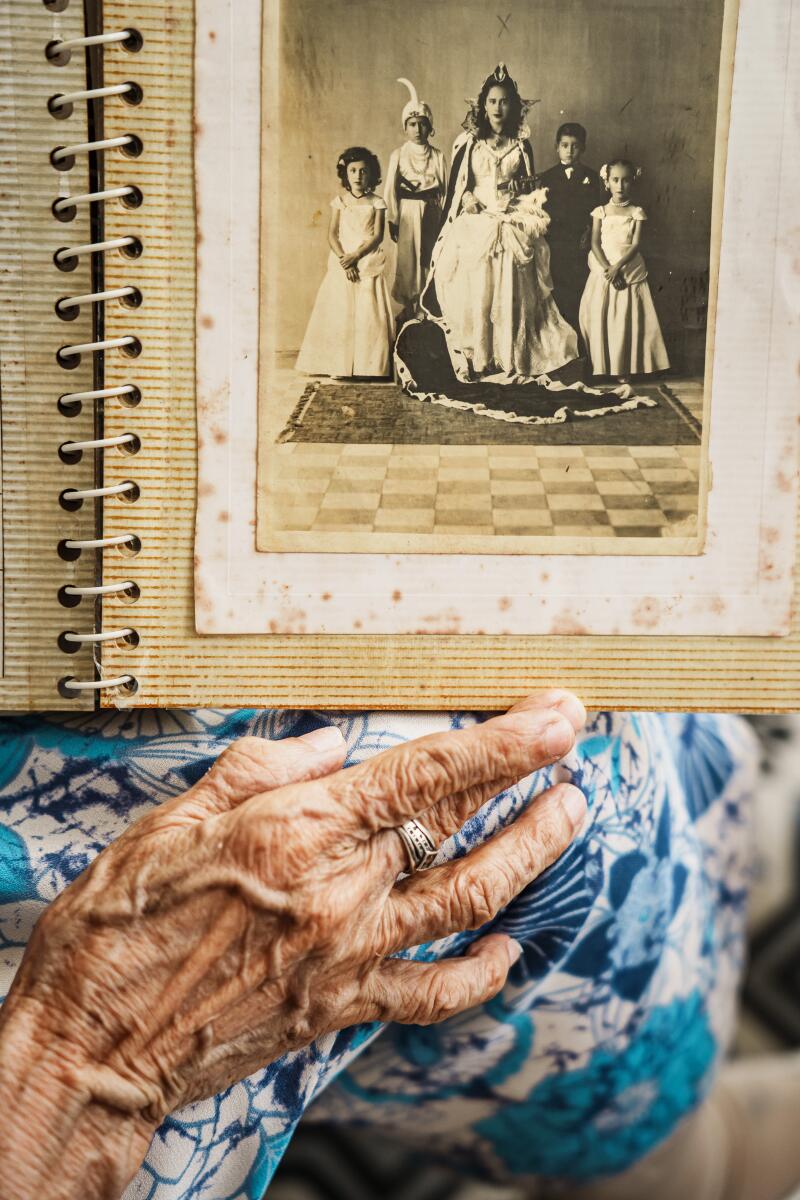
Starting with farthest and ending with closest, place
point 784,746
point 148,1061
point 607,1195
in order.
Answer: point 784,746
point 607,1195
point 148,1061

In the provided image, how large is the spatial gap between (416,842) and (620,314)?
28 cm

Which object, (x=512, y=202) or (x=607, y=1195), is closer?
(x=512, y=202)

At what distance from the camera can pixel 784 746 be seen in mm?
1218

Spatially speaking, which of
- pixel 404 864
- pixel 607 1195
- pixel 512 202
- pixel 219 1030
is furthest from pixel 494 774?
pixel 607 1195

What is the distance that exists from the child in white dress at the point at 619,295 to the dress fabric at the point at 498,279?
0.02m

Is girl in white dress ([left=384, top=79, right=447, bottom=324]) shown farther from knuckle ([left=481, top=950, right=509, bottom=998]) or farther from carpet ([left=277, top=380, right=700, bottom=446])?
knuckle ([left=481, top=950, right=509, bottom=998])

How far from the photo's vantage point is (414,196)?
Result: 1.51 feet

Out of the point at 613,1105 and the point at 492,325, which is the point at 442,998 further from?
the point at 492,325

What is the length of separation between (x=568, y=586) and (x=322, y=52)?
28 cm

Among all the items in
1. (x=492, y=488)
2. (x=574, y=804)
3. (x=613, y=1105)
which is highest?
(x=492, y=488)

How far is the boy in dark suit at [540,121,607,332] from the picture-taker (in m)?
0.46

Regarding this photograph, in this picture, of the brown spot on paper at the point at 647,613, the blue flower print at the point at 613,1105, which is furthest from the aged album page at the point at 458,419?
the blue flower print at the point at 613,1105

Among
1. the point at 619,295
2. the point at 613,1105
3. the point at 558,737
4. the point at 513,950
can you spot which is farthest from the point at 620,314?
the point at 613,1105

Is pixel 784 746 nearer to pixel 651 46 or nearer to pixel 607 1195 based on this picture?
pixel 607 1195
